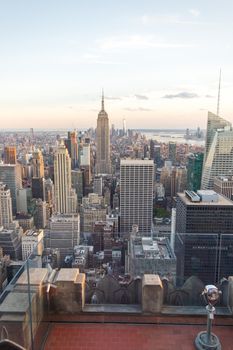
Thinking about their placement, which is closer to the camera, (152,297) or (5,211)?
→ (152,297)

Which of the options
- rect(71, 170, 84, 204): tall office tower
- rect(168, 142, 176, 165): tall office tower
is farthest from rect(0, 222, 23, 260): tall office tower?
rect(168, 142, 176, 165): tall office tower

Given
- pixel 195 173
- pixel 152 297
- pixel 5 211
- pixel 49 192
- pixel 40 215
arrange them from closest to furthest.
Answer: pixel 152 297 < pixel 5 211 < pixel 40 215 < pixel 49 192 < pixel 195 173

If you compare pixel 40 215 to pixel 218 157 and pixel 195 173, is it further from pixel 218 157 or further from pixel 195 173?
pixel 218 157

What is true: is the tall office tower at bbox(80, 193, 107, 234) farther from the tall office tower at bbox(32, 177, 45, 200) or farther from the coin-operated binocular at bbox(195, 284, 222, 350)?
the coin-operated binocular at bbox(195, 284, 222, 350)

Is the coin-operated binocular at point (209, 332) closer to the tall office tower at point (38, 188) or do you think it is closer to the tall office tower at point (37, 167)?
the tall office tower at point (38, 188)

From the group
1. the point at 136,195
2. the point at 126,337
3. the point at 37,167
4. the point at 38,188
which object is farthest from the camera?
the point at 37,167

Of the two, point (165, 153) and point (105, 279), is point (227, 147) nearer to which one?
point (165, 153)

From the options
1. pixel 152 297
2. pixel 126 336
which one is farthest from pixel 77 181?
pixel 126 336
